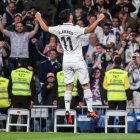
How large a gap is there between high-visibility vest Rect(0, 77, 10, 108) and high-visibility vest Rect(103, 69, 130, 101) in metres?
A: 2.79

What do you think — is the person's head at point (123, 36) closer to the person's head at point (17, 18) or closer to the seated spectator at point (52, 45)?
the seated spectator at point (52, 45)

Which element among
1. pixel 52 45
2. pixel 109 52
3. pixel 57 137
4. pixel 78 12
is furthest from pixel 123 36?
pixel 57 137

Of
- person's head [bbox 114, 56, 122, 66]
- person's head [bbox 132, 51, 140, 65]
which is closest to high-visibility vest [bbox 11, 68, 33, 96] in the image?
person's head [bbox 114, 56, 122, 66]

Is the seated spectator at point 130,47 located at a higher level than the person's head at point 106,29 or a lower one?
lower

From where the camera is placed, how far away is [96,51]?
27266 millimetres

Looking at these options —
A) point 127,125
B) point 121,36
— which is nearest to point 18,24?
point 121,36

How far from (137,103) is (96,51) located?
8.46ft

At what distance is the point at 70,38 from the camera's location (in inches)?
857

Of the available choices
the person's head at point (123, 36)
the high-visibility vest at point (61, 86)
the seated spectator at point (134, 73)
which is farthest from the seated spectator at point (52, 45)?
the high-visibility vest at point (61, 86)

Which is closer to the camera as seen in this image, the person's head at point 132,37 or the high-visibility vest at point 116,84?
the high-visibility vest at point 116,84

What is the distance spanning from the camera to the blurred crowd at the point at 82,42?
84.4ft

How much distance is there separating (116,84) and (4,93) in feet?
10.1

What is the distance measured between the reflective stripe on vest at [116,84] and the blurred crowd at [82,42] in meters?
0.36

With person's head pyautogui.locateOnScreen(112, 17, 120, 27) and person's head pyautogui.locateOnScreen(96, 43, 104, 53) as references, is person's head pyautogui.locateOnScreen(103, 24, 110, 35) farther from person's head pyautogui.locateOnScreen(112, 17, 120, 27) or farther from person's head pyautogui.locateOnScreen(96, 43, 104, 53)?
person's head pyautogui.locateOnScreen(96, 43, 104, 53)
